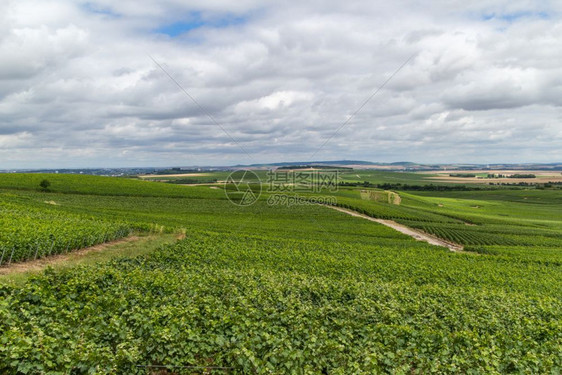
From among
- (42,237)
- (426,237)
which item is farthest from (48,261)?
(426,237)

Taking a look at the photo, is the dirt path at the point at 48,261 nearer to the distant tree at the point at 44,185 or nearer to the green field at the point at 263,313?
the green field at the point at 263,313

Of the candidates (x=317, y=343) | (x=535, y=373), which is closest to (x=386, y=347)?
(x=317, y=343)

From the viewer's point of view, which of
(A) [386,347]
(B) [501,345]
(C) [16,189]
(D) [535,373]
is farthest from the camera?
(C) [16,189]

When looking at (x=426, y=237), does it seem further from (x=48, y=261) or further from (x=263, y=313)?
(x=48, y=261)

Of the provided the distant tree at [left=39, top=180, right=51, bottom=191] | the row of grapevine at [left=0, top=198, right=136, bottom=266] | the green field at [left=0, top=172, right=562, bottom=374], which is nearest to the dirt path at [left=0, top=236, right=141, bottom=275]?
the row of grapevine at [left=0, top=198, right=136, bottom=266]

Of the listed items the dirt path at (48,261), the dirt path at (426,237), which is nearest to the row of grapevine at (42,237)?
the dirt path at (48,261)

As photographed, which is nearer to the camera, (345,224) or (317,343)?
(317,343)

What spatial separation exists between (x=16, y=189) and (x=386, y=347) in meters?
81.0

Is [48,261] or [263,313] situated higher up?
[263,313]

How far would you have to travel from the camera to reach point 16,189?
68.4 meters

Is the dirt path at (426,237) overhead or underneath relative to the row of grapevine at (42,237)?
underneath

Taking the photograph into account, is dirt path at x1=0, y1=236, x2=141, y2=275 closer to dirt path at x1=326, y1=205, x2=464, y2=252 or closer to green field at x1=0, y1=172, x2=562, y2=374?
green field at x1=0, y1=172, x2=562, y2=374

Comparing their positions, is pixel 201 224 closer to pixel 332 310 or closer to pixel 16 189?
pixel 332 310

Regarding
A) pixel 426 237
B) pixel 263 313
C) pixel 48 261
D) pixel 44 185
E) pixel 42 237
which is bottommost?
pixel 426 237
